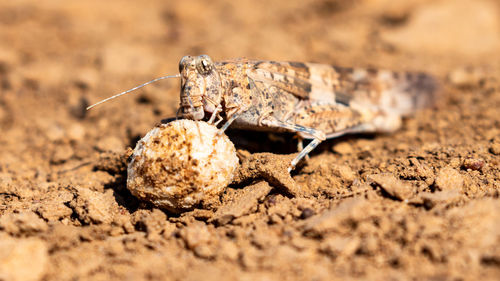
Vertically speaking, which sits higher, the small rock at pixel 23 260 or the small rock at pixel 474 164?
the small rock at pixel 474 164

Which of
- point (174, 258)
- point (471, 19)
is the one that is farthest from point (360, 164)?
point (471, 19)

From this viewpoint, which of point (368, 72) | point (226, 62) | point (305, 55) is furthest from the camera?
point (305, 55)

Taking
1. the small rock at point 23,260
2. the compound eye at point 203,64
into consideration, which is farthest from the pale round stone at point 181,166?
the small rock at point 23,260

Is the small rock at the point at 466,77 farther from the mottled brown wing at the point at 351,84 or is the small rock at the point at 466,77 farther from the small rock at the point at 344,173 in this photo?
the small rock at the point at 344,173

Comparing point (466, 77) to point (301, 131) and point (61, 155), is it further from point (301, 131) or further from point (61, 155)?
point (61, 155)

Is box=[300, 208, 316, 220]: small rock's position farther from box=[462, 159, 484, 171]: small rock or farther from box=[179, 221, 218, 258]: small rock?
box=[462, 159, 484, 171]: small rock

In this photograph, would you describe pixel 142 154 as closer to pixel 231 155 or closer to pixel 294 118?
pixel 231 155
